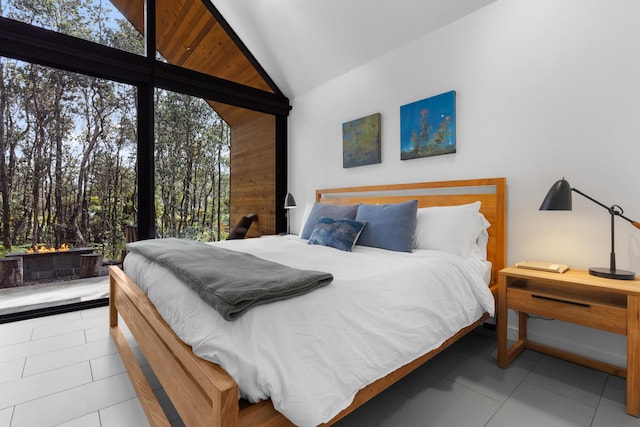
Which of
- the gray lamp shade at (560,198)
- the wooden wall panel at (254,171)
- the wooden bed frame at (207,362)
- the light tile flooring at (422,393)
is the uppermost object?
the wooden wall panel at (254,171)

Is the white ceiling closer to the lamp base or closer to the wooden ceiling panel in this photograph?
the wooden ceiling panel

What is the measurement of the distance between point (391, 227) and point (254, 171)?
9.63 feet

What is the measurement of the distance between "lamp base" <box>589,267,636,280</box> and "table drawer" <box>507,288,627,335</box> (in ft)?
0.50

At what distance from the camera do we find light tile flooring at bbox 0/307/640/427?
1.46m

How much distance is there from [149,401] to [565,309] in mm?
2183

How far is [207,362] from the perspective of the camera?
1.00m

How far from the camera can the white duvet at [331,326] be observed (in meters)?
0.94

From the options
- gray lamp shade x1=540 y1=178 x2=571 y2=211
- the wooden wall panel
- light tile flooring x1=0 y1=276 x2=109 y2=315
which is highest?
the wooden wall panel

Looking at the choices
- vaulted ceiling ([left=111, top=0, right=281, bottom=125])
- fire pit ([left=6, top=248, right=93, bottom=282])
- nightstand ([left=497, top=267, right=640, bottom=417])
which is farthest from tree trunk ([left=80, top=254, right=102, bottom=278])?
nightstand ([left=497, top=267, right=640, bottom=417])

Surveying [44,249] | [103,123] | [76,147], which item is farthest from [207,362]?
[103,123]

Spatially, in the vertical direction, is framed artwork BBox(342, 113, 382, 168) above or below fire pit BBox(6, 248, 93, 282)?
above

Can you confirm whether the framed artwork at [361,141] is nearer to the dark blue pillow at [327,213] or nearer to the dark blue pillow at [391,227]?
the dark blue pillow at [327,213]

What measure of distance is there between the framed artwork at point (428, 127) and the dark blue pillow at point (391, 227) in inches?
24.8

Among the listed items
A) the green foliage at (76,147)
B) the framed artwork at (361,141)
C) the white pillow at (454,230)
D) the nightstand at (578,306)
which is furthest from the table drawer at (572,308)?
the green foliage at (76,147)
